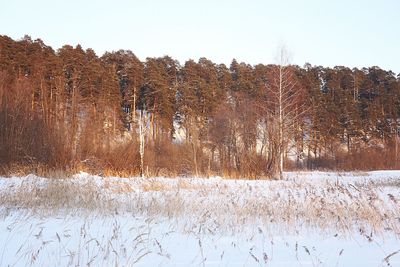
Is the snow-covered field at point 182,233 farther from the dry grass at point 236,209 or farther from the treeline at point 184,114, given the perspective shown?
the treeline at point 184,114

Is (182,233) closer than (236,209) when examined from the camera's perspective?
Yes

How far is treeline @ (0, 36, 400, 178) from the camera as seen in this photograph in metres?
18.5

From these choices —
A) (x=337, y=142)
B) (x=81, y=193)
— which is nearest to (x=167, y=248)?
(x=81, y=193)

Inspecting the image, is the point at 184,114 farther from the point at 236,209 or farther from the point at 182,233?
the point at 182,233

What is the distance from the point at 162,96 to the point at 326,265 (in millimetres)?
33420

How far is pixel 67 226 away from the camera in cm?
529

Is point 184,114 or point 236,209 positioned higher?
point 184,114

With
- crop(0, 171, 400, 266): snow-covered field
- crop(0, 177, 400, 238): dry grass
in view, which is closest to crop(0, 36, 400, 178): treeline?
crop(0, 177, 400, 238): dry grass

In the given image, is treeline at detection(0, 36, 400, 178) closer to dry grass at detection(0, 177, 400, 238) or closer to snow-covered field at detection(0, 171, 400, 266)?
dry grass at detection(0, 177, 400, 238)

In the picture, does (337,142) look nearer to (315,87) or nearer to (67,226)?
(315,87)

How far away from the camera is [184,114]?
3809 centimetres

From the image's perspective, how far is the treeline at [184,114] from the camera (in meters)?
18.5

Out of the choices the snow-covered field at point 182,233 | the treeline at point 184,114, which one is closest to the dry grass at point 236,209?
the snow-covered field at point 182,233

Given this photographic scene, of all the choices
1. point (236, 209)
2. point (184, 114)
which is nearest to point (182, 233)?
point (236, 209)
